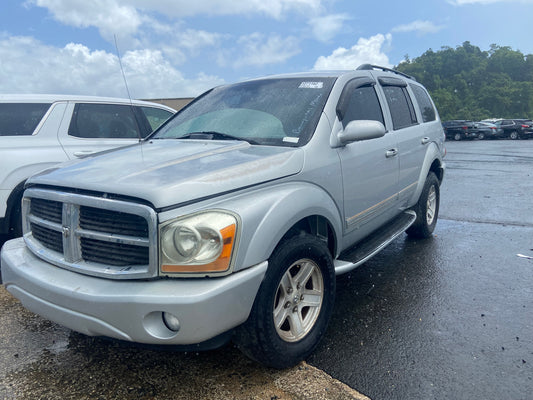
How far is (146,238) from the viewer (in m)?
2.05

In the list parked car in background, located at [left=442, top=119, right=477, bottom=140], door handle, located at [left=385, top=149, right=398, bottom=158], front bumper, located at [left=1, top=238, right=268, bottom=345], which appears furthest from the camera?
parked car in background, located at [left=442, top=119, right=477, bottom=140]

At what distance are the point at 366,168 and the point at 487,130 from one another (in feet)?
112

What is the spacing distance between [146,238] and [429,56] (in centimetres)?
9880

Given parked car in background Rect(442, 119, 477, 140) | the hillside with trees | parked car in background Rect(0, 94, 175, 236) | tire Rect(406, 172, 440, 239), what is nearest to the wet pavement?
tire Rect(406, 172, 440, 239)

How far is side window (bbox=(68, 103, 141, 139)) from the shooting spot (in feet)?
16.7

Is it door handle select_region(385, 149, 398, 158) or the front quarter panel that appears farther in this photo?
door handle select_region(385, 149, 398, 158)

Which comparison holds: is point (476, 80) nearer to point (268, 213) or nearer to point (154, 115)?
point (154, 115)

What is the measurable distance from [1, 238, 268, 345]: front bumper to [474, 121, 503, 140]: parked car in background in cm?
3547

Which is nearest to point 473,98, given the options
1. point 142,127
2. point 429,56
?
point 429,56

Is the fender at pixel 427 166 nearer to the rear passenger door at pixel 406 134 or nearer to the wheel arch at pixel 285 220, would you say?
the rear passenger door at pixel 406 134

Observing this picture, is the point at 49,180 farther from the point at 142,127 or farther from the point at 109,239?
the point at 142,127

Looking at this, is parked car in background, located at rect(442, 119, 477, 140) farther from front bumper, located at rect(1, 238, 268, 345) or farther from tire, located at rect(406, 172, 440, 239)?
front bumper, located at rect(1, 238, 268, 345)

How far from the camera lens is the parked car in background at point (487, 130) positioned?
32438 mm

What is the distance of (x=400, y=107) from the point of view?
14.7 feet
